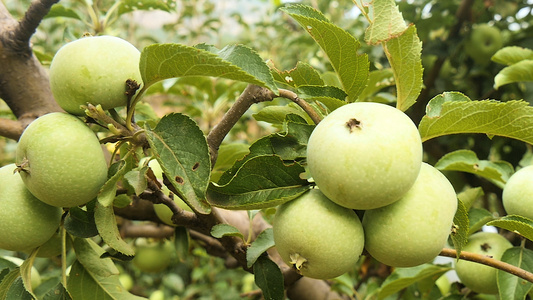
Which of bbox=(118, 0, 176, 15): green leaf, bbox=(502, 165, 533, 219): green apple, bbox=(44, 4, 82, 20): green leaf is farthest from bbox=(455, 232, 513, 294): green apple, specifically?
bbox=(44, 4, 82, 20): green leaf

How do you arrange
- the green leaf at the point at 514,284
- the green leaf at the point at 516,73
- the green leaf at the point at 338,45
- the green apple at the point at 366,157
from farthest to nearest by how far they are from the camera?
the green leaf at the point at 516,73 → the green leaf at the point at 514,284 → the green leaf at the point at 338,45 → the green apple at the point at 366,157

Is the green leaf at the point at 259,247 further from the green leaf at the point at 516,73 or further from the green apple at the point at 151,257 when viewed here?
the green apple at the point at 151,257

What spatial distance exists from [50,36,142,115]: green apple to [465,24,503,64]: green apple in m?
1.51

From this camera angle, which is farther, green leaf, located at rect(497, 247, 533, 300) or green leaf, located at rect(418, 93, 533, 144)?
green leaf, located at rect(497, 247, 533, 300)

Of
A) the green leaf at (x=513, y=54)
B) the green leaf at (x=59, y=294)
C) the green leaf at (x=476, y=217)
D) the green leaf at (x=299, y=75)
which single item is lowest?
the green leaf at (x=59, y=294)

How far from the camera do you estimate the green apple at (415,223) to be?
2.03 ft

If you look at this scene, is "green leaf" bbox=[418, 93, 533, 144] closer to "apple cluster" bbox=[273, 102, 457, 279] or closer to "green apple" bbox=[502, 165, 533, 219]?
"apple cluster" bbox=[273, 102, 457, 279]

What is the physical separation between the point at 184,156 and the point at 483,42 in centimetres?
156

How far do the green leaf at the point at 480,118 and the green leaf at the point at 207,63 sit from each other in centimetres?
26

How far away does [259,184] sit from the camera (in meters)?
0.68

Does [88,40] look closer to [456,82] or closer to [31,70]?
[31,70]

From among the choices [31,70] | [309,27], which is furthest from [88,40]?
[31,70]

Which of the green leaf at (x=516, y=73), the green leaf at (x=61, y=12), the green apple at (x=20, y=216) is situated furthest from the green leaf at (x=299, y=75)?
the green leaf at (x=61, y=12)

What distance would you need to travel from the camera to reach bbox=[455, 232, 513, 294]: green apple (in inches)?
38.2
